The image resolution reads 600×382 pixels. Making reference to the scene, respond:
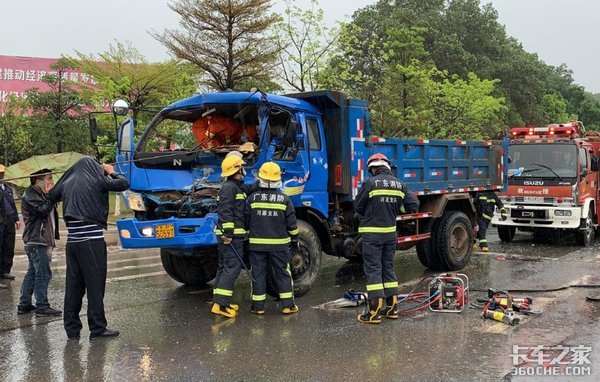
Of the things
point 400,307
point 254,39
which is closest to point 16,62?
point 254,39

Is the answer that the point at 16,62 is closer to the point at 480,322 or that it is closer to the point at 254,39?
the point at 254,39

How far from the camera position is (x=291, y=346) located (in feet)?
17.0

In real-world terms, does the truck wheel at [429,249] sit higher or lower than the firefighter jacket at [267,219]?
lower

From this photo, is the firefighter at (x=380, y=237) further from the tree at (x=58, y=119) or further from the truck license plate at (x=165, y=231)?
the tree at (x=58, y=119)

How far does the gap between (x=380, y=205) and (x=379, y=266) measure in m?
0.64

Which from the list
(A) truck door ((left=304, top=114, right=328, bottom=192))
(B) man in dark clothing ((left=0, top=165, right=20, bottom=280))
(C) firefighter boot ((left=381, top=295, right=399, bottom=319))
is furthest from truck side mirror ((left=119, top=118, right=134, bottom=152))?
(C) firefighter boot ((left=381, top=295, right=399, bottom=319))

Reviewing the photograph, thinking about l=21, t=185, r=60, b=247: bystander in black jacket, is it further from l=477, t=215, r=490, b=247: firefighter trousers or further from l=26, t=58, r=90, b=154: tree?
l=26, t=58, r=90, b=154: tree

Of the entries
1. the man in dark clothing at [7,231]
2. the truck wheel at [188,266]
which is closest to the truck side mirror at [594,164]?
the truck wheel at [188,266]

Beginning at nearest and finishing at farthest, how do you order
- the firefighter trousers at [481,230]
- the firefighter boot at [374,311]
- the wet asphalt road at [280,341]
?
the wet asphalt road at [280,341], the firefighter boot at [374,311], the firefighter trousers at [481,230]

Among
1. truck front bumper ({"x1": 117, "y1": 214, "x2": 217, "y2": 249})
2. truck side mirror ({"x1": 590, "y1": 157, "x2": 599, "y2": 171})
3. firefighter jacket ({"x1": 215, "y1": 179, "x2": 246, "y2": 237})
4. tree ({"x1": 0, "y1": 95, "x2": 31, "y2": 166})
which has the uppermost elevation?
tree ({"x1": 0, "y1": 95, "x2": 31, "y2": 166})

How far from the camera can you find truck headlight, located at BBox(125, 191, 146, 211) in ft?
22.6

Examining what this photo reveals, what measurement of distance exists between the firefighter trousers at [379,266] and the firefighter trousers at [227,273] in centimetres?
137

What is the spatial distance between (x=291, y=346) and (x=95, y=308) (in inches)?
74.4

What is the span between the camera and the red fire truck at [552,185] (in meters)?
11.9
